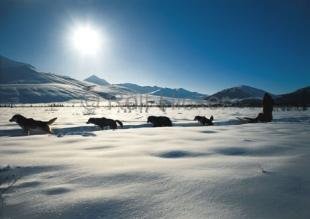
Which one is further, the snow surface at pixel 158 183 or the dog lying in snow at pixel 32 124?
the dog lying in snow at pixel 32 124

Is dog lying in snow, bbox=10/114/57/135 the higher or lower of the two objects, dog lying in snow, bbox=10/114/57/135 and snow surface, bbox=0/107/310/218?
the higher

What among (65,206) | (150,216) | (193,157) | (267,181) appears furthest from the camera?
→ (193,157)

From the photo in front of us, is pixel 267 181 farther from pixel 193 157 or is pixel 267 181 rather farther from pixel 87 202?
pixel 87 202

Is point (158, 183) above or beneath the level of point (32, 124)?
beneath

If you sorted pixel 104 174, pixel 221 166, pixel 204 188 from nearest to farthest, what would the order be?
pixel 204 188, pixel 104 174, pixel 221 166

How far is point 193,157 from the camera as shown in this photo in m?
3.55

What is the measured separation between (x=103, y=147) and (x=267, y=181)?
8.62ft

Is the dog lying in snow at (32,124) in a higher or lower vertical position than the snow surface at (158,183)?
higher

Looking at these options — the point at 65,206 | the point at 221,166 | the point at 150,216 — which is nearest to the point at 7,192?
the point at 65,206

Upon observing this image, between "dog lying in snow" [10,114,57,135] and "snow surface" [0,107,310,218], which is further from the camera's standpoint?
"dog lying in snow" [10,114,57,135]

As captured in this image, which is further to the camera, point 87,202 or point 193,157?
point 193,157

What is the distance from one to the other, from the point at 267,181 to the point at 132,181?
1142 mm

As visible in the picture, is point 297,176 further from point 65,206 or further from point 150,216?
point 65,206

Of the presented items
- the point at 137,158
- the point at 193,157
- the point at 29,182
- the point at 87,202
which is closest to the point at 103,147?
the point at 137,158
